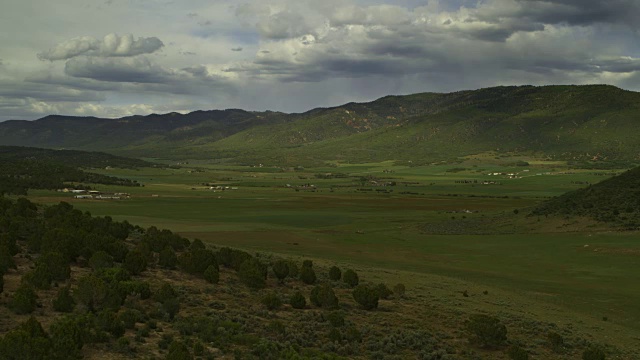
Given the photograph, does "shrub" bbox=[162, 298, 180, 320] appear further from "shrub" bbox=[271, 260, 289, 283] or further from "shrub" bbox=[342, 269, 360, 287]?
"shrub" bbox=[342, 269, 360, 287]

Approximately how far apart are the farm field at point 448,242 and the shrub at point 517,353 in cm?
828

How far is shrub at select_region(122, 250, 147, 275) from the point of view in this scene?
117 ft

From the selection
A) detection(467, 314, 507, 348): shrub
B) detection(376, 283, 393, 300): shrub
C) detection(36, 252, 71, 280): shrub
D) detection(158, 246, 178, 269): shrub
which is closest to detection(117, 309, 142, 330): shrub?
detection(36, 252, 71, 280): shrub

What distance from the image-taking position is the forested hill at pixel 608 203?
8575cm

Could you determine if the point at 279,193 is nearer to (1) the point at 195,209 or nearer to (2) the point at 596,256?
(1) the point at 195,209

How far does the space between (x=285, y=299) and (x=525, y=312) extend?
53.8 ft

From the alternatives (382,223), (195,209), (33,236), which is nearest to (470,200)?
(382,223)

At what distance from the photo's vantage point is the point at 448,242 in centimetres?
8081

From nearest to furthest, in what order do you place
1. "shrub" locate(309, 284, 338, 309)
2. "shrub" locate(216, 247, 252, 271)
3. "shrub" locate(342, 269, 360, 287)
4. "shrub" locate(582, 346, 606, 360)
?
"shrub" locate(582, 346, 606, 360) → "shrub" locate(309, 284, 338, 309) → "shrub" locate(342, 269, 360, 287) → "shrub" locate(216, 247, 252, 271)

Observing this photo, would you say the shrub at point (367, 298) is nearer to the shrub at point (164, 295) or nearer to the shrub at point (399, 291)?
the shrub at point (399, 291)

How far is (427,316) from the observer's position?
36406 mm

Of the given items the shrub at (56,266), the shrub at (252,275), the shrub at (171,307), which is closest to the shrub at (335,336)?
the shrub at (171,307)

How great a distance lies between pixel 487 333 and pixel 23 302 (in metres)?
22.5

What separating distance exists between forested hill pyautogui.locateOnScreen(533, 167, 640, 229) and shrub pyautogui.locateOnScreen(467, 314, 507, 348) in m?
58.4
